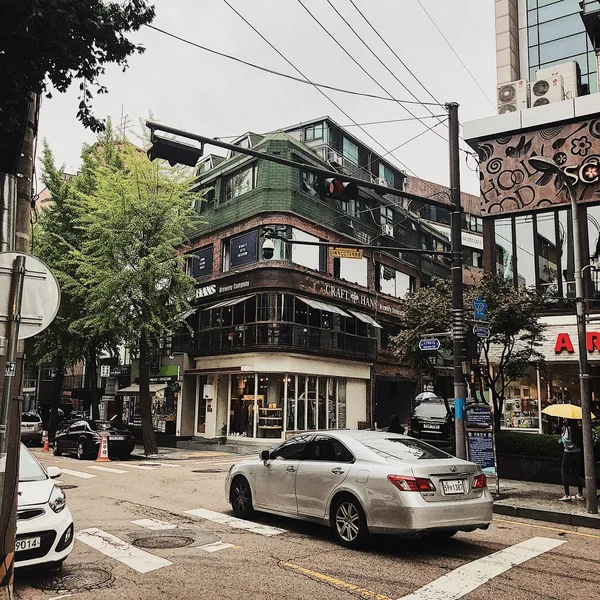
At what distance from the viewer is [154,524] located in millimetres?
9539

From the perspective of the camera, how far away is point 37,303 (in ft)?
16.5

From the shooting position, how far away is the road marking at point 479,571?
6023 mm

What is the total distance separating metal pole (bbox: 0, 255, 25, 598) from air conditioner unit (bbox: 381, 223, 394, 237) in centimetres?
3299

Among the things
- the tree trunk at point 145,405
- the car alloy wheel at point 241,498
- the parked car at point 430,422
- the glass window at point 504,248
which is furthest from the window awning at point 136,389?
the car alloy wheel at point 241,498

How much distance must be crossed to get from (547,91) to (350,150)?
56.8 ft

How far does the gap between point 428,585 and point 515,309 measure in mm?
10667

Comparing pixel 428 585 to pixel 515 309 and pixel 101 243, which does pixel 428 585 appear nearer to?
pixel 515 309

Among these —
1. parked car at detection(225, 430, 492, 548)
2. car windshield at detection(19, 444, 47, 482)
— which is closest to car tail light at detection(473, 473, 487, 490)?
parked car at detection(225, 430, 492, 548)

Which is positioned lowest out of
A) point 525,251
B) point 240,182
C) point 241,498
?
point 241,498

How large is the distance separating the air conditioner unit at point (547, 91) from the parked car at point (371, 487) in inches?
649

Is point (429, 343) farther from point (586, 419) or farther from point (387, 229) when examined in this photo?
point (387, 229)

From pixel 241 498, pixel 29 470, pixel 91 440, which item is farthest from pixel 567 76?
pixel 29 470

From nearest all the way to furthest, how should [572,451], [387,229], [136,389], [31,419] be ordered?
1. [572,451]
2. [31,419]
3. [136,389]
4. [387,229]

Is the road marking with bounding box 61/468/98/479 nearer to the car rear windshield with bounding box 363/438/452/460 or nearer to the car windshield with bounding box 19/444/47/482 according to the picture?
the car windshield with bounding box 19/444/47/482
